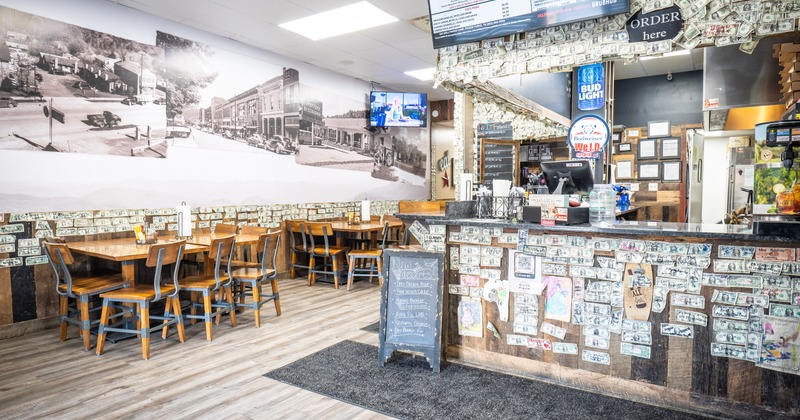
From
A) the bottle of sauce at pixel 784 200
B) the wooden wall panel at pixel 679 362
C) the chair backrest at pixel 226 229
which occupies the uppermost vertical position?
the bottle of sauce at pixel 784 200

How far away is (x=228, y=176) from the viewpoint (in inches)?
256

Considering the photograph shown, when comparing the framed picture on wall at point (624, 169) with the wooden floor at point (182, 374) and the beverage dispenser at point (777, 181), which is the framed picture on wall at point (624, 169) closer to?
the wooden floor at point (182, 374)

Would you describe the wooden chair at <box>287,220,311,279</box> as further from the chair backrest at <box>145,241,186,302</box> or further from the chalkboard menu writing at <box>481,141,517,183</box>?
the chalkboard menu writing at <box>481,141,517,183</box>

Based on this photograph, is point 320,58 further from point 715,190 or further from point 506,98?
point 715,190

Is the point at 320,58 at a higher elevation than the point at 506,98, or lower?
higher

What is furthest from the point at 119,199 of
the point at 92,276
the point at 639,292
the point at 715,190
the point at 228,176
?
the point at 715,190

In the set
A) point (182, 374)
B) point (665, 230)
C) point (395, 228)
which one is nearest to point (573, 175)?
point (665, 230)

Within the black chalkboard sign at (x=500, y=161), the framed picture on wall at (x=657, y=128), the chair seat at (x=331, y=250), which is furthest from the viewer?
the black chalkboard sign at (x=500, y=161)

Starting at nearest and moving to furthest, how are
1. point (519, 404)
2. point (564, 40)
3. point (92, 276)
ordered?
point (519, 404) → point (564, 40) → point (92, 276)

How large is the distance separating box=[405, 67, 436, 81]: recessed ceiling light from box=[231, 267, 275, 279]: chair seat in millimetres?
4832

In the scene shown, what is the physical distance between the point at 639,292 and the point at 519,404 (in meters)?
1.07

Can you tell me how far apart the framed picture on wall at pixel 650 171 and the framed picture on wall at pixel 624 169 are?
0.16 m

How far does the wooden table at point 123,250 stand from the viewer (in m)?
3.81

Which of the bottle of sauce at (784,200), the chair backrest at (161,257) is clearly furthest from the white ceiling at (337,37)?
the bottle of sauce at (784,200)
